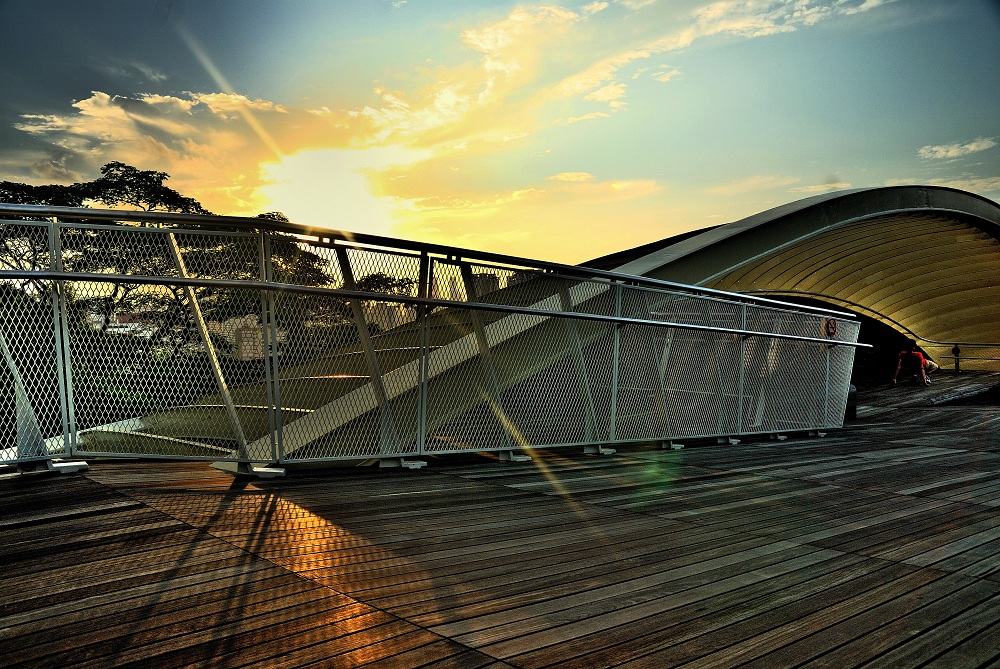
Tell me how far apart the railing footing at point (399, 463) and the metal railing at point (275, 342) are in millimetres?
34

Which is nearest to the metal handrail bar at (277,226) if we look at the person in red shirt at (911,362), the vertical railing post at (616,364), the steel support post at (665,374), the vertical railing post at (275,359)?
the vertical railing post at (275,359)

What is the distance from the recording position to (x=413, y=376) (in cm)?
641

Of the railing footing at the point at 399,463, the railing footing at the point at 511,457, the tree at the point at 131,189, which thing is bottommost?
the railing footing at the point at 511,457

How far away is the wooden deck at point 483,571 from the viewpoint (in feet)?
8.74

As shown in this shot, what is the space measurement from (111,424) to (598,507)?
143 inches

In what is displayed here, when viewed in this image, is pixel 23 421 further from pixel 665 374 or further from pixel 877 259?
pixel 877 259

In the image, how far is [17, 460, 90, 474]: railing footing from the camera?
18.2 feet

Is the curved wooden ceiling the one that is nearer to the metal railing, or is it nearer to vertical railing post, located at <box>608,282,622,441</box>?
vertical railing post, located at <box>608,282,622,441</box>

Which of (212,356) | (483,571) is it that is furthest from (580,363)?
(483,571)

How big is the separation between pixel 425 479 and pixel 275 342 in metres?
1.59

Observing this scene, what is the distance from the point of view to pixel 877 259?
27.8 metres

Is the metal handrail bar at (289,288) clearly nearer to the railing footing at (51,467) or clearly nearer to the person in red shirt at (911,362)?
the railing footing at (51,467)

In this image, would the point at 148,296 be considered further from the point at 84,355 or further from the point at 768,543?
the point at 768,543

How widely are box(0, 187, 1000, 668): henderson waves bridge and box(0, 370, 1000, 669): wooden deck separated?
21mm
